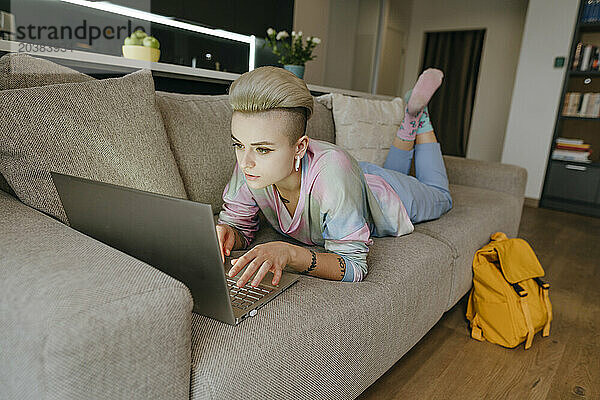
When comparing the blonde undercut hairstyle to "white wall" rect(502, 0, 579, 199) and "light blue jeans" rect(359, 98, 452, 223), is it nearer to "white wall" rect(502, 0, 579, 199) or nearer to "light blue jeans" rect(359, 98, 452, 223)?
"light blue jeans" rect(359, 98, 452, 223)

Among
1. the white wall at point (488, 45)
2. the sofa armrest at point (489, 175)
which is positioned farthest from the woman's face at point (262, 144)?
the white wall at point (488, 45)

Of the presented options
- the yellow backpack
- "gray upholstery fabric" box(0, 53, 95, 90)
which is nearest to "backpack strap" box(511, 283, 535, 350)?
the yellow backpack

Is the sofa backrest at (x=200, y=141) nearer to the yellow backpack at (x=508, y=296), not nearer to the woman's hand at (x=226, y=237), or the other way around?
the woman's hand at (x=226, y=237)

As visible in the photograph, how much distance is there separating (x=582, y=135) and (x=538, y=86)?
2.29ft

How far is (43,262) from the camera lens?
2.03 ft

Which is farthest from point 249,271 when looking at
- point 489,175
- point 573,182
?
point 573,182

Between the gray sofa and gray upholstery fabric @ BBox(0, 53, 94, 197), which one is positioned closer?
the gray sofa

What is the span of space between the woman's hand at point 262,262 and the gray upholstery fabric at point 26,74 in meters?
0.56

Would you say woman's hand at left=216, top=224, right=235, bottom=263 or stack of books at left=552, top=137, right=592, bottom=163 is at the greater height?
stack of books at left=552, top=137, right=592, bottom=163

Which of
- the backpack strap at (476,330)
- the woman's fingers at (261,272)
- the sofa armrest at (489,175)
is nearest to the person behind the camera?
the woman's fingers at (261,272)

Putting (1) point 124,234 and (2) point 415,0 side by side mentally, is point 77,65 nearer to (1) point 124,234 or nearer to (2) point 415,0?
(1) point 124,234

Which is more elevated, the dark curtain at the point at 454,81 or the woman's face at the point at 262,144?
the dark curtain at the point at 454,81

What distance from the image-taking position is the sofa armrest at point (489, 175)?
84.7 inches

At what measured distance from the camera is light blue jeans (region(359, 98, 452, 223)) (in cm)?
159
